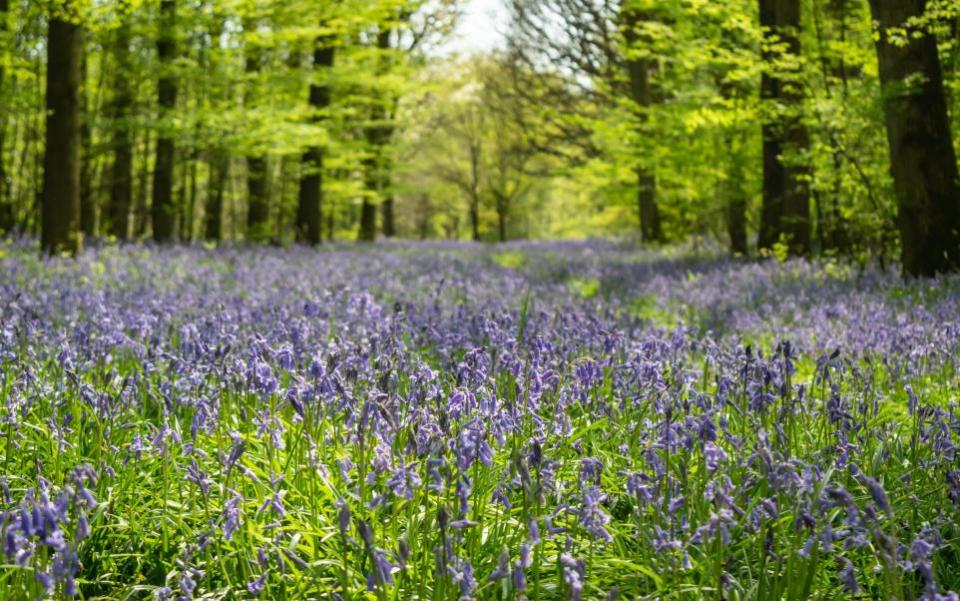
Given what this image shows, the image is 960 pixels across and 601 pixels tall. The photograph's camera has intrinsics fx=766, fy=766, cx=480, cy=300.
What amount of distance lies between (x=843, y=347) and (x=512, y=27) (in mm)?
23160

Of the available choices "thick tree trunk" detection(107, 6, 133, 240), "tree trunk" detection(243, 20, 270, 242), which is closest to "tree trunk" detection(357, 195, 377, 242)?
"tree trunk" detection(243, 20, 270, 242)

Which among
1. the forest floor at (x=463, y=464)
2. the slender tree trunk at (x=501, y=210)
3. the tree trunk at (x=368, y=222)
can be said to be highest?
the slender tree trunk at (x=501, y=210)

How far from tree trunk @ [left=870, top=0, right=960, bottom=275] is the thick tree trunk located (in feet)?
39.9

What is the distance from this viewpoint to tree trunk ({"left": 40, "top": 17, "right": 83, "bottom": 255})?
1137 cm

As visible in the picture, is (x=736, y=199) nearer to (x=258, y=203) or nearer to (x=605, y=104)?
(x=605, y=104)

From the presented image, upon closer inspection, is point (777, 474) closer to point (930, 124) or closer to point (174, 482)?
point (174, 482)

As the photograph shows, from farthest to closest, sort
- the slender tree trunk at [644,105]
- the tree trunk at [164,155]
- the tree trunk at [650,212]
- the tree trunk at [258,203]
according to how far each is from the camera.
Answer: the tree trunk at [650,212] < the slender tree trunk at [644,105] < the tree trunk at [258,203] < the tree trunk at [164,155]

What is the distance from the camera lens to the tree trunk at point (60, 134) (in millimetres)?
11367

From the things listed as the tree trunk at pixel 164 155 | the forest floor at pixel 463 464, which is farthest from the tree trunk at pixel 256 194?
the forest floor at pixel 463 464

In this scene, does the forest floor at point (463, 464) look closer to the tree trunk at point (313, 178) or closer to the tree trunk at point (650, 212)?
the tree trunk at point (313, 178)

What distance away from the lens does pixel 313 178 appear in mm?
21234

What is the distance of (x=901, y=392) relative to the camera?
16.0 feet

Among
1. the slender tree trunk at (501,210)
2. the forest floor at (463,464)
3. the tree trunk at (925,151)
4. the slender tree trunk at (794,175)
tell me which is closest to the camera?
the forest floor at (463,464)

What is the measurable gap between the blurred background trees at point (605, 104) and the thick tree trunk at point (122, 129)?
0.06 meters
